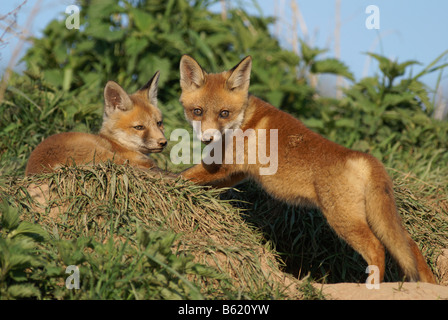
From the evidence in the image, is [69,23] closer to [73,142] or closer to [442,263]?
[73,142]

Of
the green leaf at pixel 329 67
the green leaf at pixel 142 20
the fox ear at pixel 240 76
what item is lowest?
the fox ear at pixel 240 76

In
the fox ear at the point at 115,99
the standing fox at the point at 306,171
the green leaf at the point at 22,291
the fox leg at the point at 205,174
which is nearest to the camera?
the green leaf at the point at 22,291

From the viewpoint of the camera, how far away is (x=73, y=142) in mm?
4023

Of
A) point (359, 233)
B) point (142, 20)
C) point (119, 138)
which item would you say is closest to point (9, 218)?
point (119, 138)

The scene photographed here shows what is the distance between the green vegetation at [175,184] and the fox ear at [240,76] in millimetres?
948

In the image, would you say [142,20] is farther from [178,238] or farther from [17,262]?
[17,262]

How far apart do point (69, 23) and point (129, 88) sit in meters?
1.31

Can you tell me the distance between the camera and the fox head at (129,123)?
4395 mm

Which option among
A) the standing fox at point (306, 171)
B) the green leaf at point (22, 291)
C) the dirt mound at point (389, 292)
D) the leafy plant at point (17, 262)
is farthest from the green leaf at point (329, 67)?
the green leaf at point (22, 291)

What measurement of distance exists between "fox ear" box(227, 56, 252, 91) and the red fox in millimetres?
864

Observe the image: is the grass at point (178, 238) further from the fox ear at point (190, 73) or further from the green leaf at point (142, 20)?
the green leaf at point (142, 20)

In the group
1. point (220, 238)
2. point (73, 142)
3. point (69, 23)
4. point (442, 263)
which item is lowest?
point (442, 263)

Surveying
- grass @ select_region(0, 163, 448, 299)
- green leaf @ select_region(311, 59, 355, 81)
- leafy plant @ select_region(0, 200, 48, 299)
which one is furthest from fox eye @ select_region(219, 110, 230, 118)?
green leaf @ select_region(311, 59, 355, 81)
